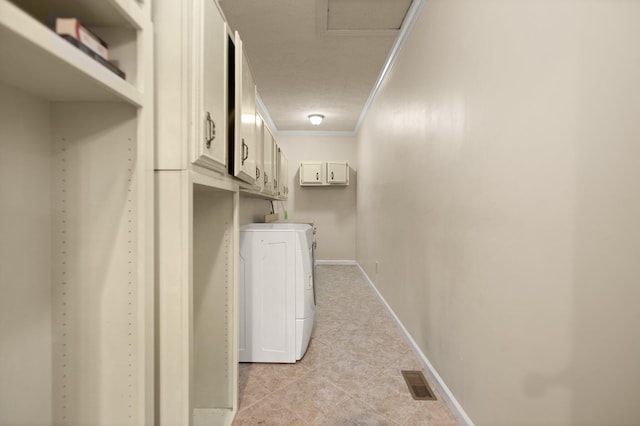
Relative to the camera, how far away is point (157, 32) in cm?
87

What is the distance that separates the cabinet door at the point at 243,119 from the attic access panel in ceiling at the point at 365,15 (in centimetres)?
97

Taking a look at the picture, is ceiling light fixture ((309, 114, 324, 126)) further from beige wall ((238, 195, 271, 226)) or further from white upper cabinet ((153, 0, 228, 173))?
white upper cabinet ((153, 0, 228, 173))

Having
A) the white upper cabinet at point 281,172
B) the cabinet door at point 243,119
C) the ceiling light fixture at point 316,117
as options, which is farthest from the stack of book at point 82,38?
the ceiling light fixture at point 316,117

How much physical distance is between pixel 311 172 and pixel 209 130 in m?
4.10

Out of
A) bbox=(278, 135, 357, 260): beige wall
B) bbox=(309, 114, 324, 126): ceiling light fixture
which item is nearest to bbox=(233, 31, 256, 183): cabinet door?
bbox=(309, 114, 324, 126): ceiling light fixture

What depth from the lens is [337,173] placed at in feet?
16.7

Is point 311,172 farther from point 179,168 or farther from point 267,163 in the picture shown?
point 179,168

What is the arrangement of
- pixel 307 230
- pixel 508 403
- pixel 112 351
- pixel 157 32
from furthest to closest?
pixel 307 230 → pixel 508 403 → pixel 157 32 → pixel 112 351

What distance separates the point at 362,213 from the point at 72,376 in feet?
13.6

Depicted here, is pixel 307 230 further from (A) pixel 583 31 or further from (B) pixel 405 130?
(A) pixel 583 31

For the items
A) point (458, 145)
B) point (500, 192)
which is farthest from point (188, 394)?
point (458, 145)

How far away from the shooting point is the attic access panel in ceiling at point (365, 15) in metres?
1.95

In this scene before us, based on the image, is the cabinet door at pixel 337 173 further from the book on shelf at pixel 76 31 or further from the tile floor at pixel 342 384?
the book on shelf at pixel 76 31

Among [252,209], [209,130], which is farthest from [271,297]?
[252,209]
